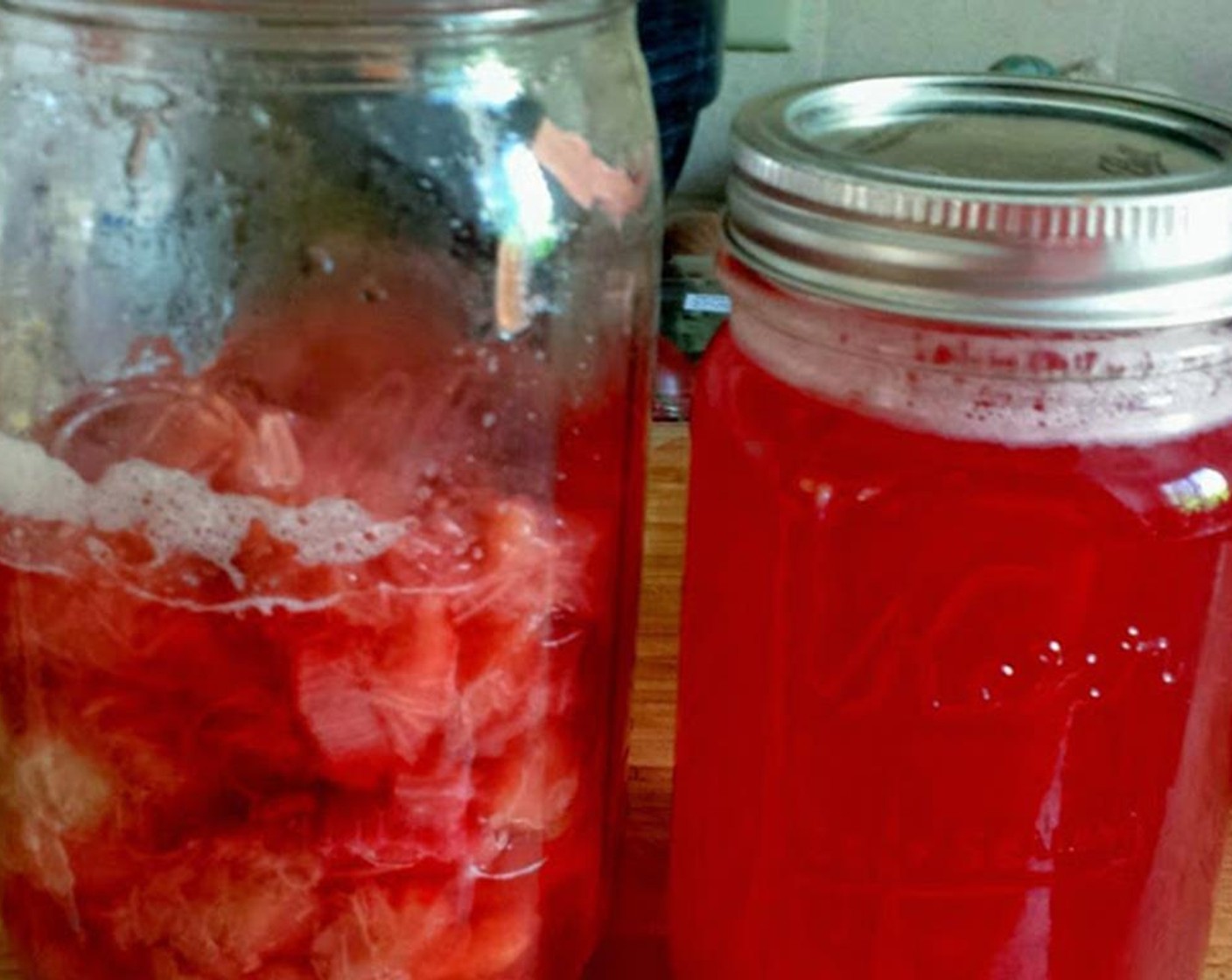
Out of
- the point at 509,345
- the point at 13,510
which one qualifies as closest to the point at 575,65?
the point at 509,345

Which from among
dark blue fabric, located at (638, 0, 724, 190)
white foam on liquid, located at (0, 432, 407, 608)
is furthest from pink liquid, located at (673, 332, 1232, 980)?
dark blue fabric, located at (638, 0, 724, 190)

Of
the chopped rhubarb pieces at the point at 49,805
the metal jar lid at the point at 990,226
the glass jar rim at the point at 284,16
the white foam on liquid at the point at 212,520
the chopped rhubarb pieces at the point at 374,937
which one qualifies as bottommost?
the chopped rhubarb pieces at the point at 374,937

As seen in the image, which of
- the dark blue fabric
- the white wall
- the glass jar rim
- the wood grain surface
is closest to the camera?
the glass jar rim

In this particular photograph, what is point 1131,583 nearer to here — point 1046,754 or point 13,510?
point 1046,754

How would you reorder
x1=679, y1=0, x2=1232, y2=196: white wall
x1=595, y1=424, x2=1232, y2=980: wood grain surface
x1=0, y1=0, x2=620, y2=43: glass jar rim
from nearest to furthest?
x1=0, y1=0, x2=620, y2=43: glass jar rim, x1=595, y1=424, x2=1232, y2=980: wood grain surface, x1=679, y1=0, x2=1232, y2=196: white wall

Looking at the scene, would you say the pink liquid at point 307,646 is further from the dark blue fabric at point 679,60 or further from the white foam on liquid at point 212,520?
the dark blue fabric at point 679,60

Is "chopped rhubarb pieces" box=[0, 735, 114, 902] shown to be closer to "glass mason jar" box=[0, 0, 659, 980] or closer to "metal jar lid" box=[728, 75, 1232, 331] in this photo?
"glass mason jar" box=[0, 0, 659, 980]

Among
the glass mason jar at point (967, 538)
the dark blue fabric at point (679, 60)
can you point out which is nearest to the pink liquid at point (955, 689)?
the glass mason jar at point (967, 538)
